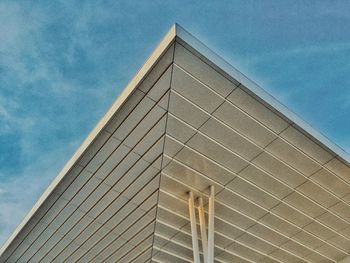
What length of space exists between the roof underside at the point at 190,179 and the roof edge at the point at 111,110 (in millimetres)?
58

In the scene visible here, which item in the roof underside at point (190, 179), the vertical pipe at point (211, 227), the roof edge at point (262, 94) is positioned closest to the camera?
the roof edge at point (262, 94)

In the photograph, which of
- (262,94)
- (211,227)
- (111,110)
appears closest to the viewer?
(262,94)

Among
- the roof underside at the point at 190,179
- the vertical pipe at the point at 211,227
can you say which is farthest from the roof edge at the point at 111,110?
the vertical pipe at the point at 211,227

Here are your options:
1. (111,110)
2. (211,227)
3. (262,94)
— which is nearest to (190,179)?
(211,227)

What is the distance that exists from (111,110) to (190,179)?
14.3ft

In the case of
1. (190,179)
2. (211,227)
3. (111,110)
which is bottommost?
(211,227)

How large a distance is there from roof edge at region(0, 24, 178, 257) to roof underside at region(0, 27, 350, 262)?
58mm

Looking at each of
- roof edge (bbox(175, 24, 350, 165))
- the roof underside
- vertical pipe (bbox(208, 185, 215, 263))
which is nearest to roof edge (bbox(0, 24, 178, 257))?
the roof underside

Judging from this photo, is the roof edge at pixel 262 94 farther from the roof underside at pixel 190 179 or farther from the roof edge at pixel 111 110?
the roof edge at pixel 111 110

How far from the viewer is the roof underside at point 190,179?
13195mm

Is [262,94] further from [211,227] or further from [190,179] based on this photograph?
[211,227]

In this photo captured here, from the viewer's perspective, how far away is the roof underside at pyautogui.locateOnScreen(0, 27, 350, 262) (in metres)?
13.2

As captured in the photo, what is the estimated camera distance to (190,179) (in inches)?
647

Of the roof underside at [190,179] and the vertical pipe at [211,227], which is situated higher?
the roof underside at [190,179]
